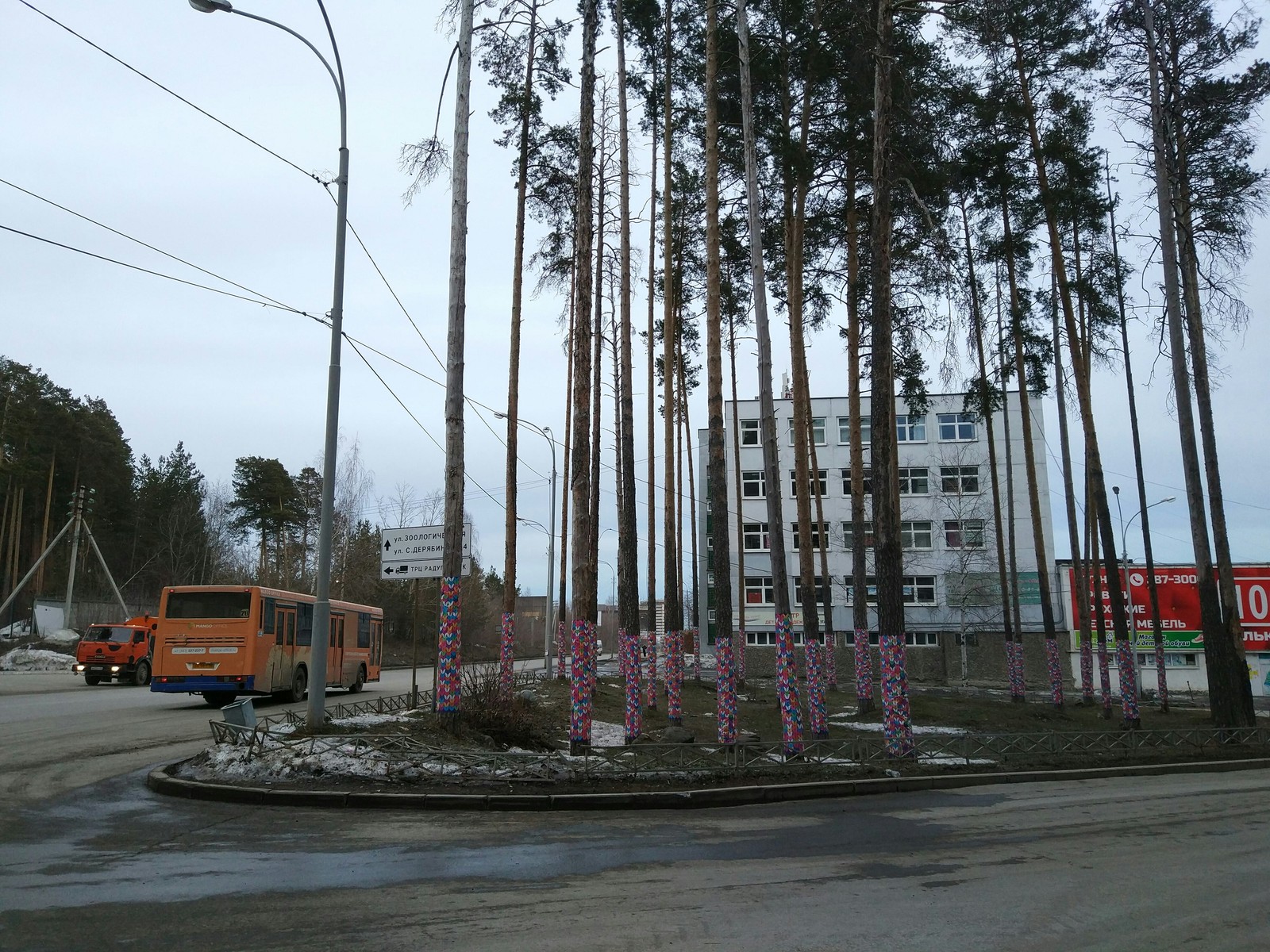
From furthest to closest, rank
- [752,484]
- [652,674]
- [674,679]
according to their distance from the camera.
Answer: [752,484]
[652,674]
[674,679]

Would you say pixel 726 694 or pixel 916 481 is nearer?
pixel 726 694

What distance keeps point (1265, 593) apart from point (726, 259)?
3924 centimetres

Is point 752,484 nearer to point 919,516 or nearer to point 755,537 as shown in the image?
point 755,537

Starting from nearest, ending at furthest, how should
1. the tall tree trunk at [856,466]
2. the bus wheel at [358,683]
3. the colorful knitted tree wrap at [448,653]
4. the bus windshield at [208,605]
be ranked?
the colorful knitted tree wrap at [448,653] < the bus windshield at [208,605] < the tall tree trunk at [856,466] < the bus wheel at [358,683]

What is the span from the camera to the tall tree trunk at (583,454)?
1340cm

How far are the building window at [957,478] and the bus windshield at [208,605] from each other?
122ft

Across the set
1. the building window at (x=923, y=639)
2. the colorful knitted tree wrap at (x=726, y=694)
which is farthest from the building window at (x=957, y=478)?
the colorful knitted tree wrap at (x=726, y=694)

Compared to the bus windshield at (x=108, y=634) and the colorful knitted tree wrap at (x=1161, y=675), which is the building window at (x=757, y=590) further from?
the bus windshield at (x=108, y=634)

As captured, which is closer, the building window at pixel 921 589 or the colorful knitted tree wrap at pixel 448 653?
the colorful knitted tree wrap at pixel 448 653

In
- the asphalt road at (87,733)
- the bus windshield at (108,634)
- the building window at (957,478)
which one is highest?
the building window at (957,478)

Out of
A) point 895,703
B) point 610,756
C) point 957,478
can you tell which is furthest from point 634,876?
point 957,478

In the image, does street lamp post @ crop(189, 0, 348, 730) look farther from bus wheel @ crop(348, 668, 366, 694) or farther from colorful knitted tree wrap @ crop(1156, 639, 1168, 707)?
colorful knitted tree wrap @ crop(1156, 639, 1168, 707)

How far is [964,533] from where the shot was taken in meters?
46.0

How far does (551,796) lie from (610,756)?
176cm
